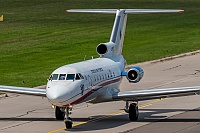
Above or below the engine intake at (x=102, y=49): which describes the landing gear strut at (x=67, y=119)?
below

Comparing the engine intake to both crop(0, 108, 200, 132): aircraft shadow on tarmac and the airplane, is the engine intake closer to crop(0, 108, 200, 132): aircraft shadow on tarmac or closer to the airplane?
the airplane

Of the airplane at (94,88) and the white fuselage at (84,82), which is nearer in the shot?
the white fuselage at (84,82)

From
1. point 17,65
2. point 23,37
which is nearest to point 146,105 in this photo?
point 17,65

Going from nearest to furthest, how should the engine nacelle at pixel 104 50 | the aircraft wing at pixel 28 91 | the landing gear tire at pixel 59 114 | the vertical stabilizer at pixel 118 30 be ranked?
the aircraft wing at pixel 28 91 < the landing gear tire at pixel 59 114 < the engine nacelle at pixel 104 50 < the vertical stabilizer at pixel 118 30

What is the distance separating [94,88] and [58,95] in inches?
126

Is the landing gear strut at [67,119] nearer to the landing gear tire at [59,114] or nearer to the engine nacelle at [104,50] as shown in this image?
the landing gear tire at [59,114]

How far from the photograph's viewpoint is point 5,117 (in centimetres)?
3784

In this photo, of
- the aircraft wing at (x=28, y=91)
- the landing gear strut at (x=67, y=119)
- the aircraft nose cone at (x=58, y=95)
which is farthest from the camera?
the aircraft wing at (x=28, y=91)

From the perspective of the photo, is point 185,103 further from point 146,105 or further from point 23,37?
point 23,37

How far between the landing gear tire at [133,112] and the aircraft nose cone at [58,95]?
424 cm

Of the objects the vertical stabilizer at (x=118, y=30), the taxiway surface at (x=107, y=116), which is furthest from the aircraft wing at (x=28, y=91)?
A: the vertical stabilizer at (x=118, y=30)

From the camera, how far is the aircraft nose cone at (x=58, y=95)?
3253 cm

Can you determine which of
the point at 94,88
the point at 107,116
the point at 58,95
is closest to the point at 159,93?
the point at 94,88

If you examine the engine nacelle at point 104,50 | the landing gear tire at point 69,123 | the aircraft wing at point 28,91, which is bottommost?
the landing gear tire at point 69,123
